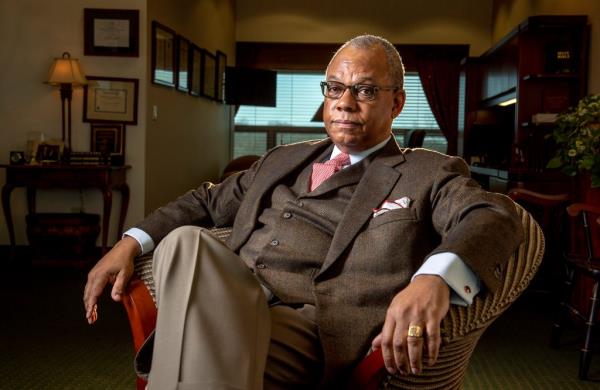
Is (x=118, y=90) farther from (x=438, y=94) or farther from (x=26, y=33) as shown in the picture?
(x=438, y=94)

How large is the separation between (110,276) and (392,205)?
0.71 metres

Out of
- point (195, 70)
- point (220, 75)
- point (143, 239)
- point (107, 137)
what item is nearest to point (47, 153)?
point (107, 137)

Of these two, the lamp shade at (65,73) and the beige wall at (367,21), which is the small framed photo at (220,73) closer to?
the beige wall at (367,21)

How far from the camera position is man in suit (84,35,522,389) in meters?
1.40

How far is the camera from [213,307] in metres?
1.42

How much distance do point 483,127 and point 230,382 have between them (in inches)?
307

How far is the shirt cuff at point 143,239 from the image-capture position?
6.37 feet

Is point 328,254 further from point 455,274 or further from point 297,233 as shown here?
point 455,274

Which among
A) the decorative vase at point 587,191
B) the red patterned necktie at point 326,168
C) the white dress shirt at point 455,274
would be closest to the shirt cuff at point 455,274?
→ the white dress shirt at point 455,274

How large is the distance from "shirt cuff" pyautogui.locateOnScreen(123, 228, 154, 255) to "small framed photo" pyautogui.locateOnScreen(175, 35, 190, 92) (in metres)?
5.10

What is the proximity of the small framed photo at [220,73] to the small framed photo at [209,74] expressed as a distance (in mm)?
156

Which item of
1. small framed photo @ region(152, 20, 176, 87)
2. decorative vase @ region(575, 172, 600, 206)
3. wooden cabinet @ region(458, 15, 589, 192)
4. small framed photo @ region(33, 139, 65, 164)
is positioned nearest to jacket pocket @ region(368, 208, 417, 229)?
decorative vase @ region(575, 172, 600, 206)

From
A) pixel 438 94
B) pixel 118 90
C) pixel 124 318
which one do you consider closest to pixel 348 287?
pixel 124 318

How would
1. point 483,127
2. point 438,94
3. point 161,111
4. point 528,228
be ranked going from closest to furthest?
1. point 528,228
2. point 161,111
3. point 483,127
4. point 438,94
